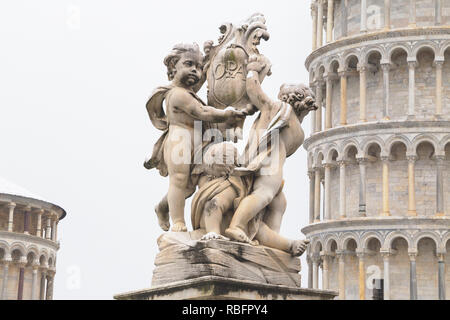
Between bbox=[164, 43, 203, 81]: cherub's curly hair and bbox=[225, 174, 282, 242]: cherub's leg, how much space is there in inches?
53.1

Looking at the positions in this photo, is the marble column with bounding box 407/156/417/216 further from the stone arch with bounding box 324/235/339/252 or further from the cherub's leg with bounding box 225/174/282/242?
the cherub's leg with bounding box 225/174/282/242

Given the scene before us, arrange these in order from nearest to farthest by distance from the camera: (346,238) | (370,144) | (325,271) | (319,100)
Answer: (370,144), (346,238), (325,271), (319,100)

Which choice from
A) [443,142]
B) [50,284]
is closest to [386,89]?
[443,142]

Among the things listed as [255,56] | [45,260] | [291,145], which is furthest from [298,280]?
[45,260]

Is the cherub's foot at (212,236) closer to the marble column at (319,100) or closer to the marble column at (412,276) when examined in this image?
the marble column at (412,276)

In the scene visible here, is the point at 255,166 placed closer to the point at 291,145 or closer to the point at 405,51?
the point at 291,145

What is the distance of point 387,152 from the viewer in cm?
5231

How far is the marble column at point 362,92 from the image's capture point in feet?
175

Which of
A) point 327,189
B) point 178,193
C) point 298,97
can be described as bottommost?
point 178,193

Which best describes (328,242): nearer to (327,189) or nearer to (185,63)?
(327,189)

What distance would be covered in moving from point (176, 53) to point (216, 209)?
1.57 metres

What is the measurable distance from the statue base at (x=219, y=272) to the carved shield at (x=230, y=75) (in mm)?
1294

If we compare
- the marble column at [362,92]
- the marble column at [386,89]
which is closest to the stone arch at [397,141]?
the marble column at [386,89]

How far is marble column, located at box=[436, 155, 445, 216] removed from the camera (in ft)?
168
